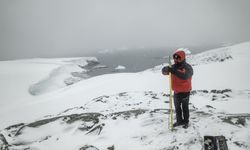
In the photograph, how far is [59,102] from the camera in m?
18.1

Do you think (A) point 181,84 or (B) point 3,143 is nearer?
(A) point 181,84

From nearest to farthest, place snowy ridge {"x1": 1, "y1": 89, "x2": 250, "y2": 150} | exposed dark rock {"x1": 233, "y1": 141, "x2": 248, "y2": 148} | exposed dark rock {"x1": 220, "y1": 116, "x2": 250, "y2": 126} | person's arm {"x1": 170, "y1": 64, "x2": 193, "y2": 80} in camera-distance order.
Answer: exposed dark rock {"x1": 233, "y1": 141, "x2": 248, "y2": 148}, snowy ridge {"x1": 1, "y1": 89, "x2": 250, "y2": 150}, person's arm {"x1": 170, "y1": 64, "x2": 193, "y2": 80}, exposed dark rock {"x1": 220, "y1": 116, "x2": 250, "y2": 126}

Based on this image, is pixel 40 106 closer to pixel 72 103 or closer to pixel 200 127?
pixel 72 103

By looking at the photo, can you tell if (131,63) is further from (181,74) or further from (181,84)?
(181,74)

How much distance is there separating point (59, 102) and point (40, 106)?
1696 millimetres

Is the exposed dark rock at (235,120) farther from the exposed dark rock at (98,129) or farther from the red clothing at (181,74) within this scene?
the exposed dark rock at (98,129)

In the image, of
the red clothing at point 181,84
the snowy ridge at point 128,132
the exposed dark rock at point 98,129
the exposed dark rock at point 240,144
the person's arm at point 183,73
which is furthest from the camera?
the exposed dark rock at point 98,129

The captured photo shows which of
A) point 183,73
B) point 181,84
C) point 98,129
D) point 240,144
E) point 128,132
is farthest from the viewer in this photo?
point 98,129

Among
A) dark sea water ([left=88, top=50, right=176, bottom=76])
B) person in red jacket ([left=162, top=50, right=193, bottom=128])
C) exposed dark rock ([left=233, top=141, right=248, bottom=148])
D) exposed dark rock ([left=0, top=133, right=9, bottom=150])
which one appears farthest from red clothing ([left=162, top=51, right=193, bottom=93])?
dark sea water ([left=88, top=50, right=176, bottom=76])

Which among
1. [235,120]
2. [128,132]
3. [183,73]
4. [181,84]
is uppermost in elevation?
[183,73]

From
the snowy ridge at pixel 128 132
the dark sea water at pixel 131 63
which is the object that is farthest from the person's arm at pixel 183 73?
the dark sea water at pixel 131 63

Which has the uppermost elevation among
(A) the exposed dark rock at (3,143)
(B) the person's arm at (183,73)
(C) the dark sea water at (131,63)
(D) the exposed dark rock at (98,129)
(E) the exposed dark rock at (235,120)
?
(B) the person's arm at (183,73)

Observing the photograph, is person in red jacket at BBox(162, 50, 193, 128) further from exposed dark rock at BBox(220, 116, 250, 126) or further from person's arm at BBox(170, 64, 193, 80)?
exposed dark rock at BBox(220, 116, 250, 126)

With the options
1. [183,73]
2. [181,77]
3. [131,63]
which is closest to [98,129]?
[181,77]
